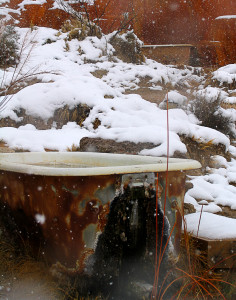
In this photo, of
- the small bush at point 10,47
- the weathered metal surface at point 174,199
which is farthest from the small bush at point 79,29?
the weathered metal surface at point 174,199

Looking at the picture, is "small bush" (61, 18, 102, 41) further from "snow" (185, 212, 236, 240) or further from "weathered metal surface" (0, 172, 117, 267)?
"weathered metal surface" (0, 172, 117, 267)

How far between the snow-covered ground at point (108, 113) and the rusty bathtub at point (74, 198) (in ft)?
1.82

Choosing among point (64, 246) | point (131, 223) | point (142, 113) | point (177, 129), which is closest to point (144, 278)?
point (131, 223)

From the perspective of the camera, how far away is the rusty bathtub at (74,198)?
1.58 m

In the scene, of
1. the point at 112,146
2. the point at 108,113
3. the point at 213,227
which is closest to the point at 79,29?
the point at 108,113

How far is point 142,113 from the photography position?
460cm

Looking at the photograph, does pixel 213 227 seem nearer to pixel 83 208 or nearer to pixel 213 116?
pixel 83 208

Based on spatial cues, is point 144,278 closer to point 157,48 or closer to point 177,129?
point 177,129

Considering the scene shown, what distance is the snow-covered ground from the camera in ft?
11.2

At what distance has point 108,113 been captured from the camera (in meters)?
4.65

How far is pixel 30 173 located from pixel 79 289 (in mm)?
628

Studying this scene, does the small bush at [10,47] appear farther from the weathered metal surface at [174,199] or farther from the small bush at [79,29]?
the weathered metal surface at [174,199]

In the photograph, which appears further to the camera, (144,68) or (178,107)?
(144,68)

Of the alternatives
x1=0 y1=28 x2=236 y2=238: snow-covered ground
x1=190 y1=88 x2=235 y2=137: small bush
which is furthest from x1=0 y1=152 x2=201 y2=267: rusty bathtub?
x1=190 y1=88 x2=235 y2=137: small bush
